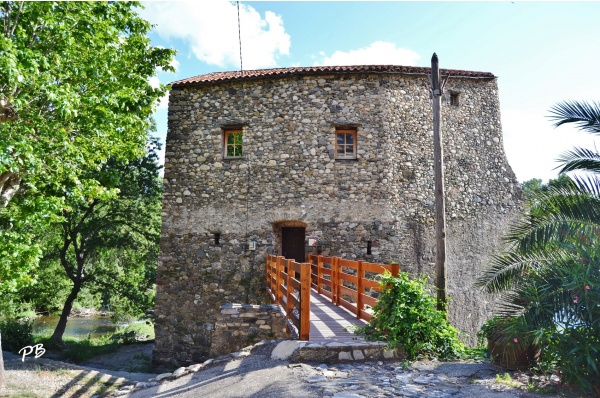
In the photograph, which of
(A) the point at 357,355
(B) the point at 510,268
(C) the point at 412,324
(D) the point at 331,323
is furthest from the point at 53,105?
(B) the point at 510,268

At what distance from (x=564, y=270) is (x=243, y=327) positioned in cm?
515

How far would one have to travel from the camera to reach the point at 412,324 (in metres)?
5.13

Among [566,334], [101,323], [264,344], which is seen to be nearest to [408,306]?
[566,334]

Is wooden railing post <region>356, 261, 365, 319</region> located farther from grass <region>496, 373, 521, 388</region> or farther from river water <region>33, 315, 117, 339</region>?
river water <region>33, 315, 117, 339</region>

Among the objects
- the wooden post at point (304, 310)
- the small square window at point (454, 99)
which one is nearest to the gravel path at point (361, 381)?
the wooden post at point (304, 310)

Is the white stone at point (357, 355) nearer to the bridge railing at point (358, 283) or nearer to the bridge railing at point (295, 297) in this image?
the bridge railing at point (295, 297)

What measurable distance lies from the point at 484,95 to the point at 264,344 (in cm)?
999

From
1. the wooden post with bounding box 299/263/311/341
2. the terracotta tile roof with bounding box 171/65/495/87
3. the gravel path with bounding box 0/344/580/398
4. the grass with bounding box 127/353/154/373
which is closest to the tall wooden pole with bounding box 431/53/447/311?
the gravel path with bounding box 0/344/580/398

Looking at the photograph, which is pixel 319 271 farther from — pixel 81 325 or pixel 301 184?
pixel 81 325

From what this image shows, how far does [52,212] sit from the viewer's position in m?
7.60

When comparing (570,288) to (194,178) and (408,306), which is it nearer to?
(408,306)

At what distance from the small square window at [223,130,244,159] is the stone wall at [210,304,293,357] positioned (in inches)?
205

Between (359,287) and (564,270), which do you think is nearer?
(564,270)

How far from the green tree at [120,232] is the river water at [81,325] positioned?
6.10 meters
